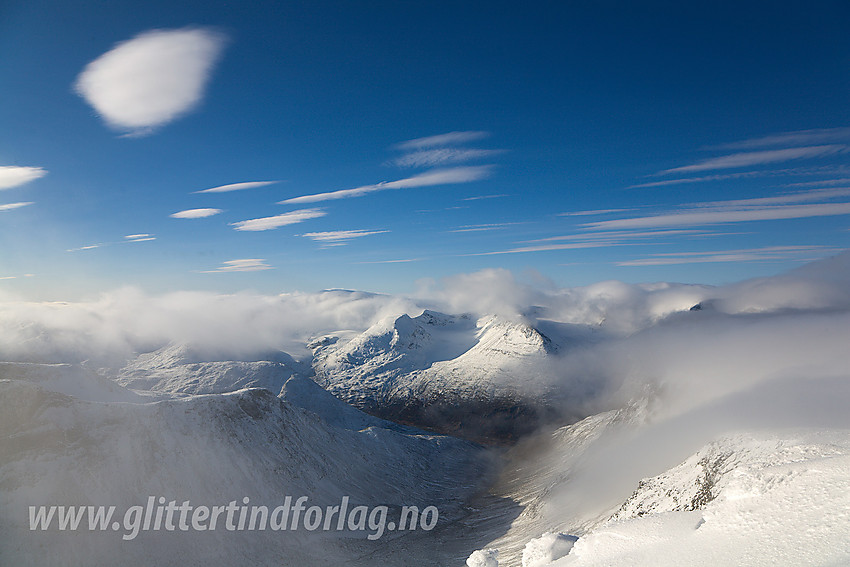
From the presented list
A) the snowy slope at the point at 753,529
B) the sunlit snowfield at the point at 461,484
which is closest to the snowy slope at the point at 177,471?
the sunlit snowfield at the point at 461,484

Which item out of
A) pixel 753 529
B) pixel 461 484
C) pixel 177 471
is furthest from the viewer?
pixel 461 484

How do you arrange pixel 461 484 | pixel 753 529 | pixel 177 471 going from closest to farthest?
1. pixel 753 529
2. pixel 177 471
3. pixel 461 484

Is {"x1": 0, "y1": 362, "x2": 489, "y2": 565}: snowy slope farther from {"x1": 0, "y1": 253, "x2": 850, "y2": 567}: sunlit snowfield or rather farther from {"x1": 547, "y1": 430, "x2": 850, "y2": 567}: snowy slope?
{"x1": 547, "y1": 430, "x2": 850, "y2": 567}: snowy slope

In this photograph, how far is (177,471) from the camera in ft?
282

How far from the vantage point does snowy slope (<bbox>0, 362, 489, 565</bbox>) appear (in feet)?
222

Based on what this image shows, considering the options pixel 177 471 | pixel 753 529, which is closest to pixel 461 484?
pixel 177 471

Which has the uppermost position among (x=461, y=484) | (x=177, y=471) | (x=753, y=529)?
(x=753, y=529)

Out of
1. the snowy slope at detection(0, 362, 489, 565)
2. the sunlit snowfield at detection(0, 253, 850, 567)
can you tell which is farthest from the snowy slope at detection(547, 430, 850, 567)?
the snowy slope at detection(0, 362, 489, 565)

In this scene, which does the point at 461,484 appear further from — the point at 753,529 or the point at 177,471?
the point at 753,529

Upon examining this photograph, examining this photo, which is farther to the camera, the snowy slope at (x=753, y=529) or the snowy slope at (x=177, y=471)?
the snowy slope at (x=177, y=471)

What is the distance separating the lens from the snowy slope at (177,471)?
6769 centimetres

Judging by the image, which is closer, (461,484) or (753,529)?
(753,529)

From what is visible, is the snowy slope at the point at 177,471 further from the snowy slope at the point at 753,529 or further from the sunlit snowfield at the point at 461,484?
the snowy slope at the point at 753,529

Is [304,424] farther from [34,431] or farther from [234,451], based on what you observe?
[34,431]
